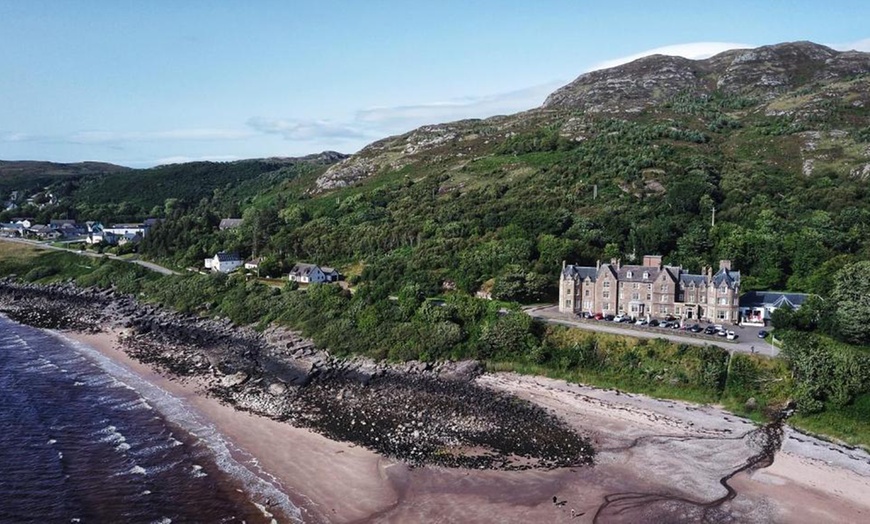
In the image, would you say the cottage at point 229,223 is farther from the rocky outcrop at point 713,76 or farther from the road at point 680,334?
the rocky outcrop at point 713,76

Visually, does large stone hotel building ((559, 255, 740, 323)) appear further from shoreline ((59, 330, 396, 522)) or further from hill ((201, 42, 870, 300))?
shoreline ((59, 330, 396, 522))

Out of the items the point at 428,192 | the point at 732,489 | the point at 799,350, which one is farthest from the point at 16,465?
the point at 428,192

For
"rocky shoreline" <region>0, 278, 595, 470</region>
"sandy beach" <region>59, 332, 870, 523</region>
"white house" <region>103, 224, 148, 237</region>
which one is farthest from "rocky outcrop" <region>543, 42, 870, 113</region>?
"sandy beach" <region>59, 332, 870, 523</region>

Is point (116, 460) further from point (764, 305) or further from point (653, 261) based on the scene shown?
point (764, 305)

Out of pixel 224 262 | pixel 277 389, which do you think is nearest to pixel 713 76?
pixel 224 262

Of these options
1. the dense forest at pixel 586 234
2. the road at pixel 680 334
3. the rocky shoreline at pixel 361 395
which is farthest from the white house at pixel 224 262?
the road at pixel 680 334

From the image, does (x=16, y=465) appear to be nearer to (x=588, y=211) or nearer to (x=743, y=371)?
(x=743, y=371)
